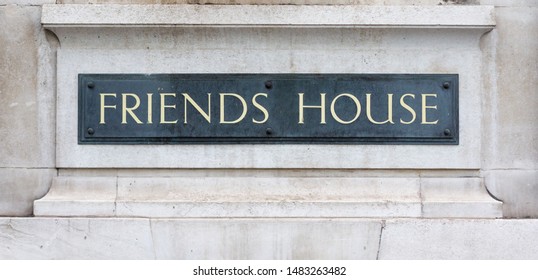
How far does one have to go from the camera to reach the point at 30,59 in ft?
25.1

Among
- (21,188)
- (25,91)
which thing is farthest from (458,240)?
(25,91)

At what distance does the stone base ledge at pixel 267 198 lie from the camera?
742 centimetres

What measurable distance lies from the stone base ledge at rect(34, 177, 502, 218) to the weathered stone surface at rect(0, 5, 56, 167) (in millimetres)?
390

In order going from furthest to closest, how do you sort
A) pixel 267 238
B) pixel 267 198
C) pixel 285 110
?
pixel 285 110
pixel 267 198
pixel 267 238

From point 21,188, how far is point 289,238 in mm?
2389

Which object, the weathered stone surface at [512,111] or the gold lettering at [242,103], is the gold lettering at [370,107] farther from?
the gold lettering at [242,103]

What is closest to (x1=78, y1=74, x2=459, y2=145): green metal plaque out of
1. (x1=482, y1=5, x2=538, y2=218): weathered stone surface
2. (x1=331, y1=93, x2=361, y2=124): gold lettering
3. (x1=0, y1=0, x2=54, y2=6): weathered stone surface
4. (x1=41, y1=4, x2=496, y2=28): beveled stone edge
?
(x1=331, y1=93, x2=361, y2=124): gold lettering

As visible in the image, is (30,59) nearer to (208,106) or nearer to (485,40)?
(208,106)

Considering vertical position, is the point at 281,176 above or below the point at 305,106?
below

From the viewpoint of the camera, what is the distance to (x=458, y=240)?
7.39m

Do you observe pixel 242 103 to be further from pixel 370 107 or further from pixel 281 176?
pixel 370 107

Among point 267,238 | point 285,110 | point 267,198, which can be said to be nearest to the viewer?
point 267,238

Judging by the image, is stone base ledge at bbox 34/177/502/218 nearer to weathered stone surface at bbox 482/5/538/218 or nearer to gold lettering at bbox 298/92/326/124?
weathered stone surface at bbox 482/5/538/218

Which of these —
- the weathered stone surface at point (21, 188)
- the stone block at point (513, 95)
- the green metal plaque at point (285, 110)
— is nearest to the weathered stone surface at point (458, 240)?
the stone block at point (513, 95)
